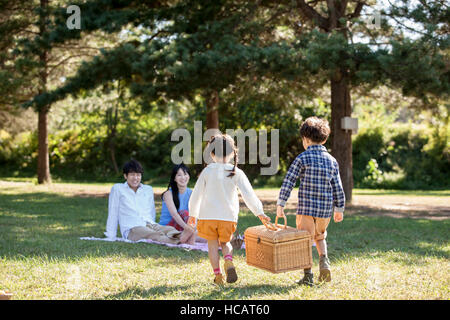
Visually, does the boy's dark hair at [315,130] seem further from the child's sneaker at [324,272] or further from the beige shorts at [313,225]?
the child's sneaker at [324,272]

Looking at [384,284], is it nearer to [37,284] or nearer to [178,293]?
[178,293]

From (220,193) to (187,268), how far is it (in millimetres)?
932

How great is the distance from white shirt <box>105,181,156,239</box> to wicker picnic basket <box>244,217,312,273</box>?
2.59 meters

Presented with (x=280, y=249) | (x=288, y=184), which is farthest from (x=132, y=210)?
(x=280, y=249)

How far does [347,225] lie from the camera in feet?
27.6

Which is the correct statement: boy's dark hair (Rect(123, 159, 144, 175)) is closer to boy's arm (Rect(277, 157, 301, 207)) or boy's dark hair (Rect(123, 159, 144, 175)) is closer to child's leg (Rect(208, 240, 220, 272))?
child's leg (Rect(208, 240, 220, 272))

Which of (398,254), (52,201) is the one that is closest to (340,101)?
(398,254)

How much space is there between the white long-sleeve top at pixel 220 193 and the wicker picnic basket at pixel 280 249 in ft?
0.73

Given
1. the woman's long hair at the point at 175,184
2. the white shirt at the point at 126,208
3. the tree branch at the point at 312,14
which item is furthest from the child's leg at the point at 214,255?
the tree branch at the point at 312,14

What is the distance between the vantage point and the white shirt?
6.49 meters

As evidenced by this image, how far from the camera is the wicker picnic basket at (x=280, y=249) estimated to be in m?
4.09

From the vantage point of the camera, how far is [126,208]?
655 cm

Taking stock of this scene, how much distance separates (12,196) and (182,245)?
8.42 metres

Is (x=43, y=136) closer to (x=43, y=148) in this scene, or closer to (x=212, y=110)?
(x=43, y=148)
